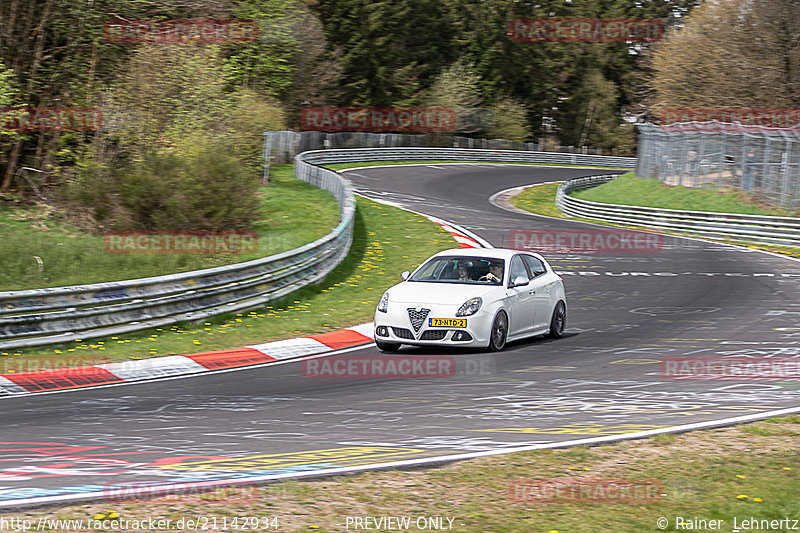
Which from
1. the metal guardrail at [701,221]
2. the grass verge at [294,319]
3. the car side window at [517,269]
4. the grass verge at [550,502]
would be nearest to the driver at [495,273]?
the car side window at [517,269]

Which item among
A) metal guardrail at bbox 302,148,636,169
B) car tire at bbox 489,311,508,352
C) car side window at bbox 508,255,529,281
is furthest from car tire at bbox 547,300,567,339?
metal guardrail at bbox 302,148,636,169

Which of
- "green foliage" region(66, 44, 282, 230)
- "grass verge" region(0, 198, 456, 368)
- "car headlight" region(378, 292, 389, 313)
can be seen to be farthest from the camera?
"green foliage" region(66, 44, 282, 230)

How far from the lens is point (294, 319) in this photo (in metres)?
15.6

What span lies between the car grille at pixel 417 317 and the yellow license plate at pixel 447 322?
3.9 inches

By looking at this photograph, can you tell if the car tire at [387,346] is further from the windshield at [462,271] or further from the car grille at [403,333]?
the windshield at [462,271]

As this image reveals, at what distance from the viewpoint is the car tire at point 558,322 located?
1411 centimetres

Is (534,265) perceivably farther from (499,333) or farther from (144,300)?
(144,300)

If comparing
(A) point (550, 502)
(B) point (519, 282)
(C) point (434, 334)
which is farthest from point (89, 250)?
(A) point (550, 502)

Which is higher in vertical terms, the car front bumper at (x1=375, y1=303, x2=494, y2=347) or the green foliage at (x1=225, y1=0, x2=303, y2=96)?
the green foliage at (x1=225, y1=0, x2=303, y2=96)

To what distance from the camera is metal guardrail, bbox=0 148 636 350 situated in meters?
12.5

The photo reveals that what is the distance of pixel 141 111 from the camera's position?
25.3 m

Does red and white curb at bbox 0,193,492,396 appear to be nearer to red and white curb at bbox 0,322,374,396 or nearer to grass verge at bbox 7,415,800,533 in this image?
red and white curb at bbox 0,322,374,396

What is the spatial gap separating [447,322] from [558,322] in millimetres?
2570

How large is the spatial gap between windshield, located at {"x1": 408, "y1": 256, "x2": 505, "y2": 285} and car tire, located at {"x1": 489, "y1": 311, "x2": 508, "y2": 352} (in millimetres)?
602
